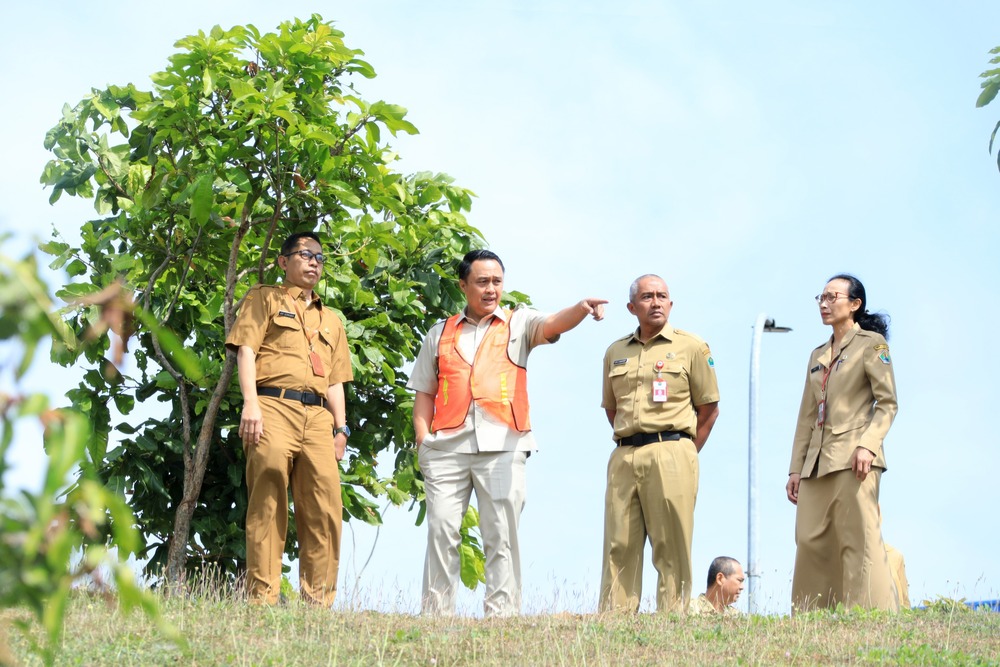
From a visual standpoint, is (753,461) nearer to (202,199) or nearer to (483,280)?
(483,280)

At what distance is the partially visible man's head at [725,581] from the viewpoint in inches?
392

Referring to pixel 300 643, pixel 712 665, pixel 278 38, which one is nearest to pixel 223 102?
pixel 278 38

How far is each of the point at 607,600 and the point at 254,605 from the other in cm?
235

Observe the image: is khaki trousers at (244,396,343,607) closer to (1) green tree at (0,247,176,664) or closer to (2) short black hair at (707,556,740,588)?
(2) short black hair at (707,556,740,588)

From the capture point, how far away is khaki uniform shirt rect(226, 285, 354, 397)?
791 centimetres

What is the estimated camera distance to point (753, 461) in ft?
47.8

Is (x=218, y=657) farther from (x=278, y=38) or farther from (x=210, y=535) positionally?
(x=278, y=38)

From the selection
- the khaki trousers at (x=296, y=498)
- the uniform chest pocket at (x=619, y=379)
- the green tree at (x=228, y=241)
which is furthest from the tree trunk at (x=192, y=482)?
the uniform chest pocket at (x=619, y=379)

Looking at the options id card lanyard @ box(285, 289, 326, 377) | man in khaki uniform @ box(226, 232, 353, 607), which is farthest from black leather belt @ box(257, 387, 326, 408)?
id card lanyard @ box(285, 289, 326, 377)

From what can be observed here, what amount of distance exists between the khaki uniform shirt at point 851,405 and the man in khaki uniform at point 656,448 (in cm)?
78

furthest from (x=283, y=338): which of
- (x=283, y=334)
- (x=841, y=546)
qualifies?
(x=841, y=546)

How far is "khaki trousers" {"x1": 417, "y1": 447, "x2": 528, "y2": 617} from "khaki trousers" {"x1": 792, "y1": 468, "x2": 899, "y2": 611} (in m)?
2.10

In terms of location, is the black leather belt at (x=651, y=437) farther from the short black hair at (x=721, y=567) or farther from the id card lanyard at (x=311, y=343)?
the short black hair at (x=721, y=567)

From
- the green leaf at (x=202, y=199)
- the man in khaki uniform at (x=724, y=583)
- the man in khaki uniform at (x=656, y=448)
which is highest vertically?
the green leaf at (x=202, y=199)
